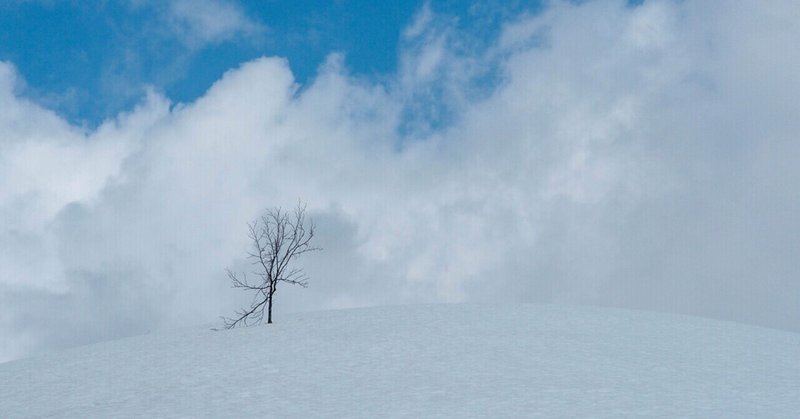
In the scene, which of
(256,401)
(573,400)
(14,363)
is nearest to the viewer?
(573,400)

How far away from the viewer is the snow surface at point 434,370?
310 inches

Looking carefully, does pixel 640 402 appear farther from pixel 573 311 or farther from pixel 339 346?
pixel 573 311

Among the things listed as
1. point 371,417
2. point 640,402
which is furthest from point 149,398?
point 640,402

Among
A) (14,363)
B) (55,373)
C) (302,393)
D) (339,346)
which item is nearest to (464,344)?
(339,346)

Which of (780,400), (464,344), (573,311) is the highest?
(573,311)

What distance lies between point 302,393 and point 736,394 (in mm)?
4964

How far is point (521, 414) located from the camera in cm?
729

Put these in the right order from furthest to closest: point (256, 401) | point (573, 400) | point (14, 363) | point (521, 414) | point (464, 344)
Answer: point (14, 363) → point (464, 344) → point (256, 401) → point (573, 400) → point (521, 414)

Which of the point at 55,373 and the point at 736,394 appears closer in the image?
the point at 736,394

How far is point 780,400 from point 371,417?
4514 mm

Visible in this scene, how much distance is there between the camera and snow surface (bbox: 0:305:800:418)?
7.88 meters

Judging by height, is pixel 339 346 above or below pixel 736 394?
above

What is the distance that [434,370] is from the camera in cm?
938

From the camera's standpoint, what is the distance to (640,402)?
25.4 feet
